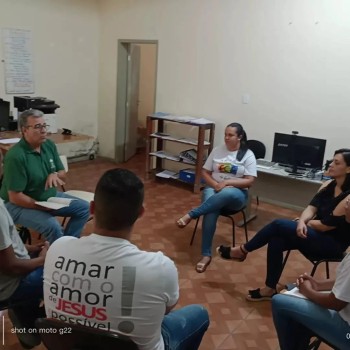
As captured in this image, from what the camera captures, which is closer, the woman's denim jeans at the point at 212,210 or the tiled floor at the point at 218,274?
Answer: the tiled floor at the point at 218,274

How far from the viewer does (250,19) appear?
4477 millimetres

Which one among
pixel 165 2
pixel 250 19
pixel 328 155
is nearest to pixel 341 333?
pixel 328 155

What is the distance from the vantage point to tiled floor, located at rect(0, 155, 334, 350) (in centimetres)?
220

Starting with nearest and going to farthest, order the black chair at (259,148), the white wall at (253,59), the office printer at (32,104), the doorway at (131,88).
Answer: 1. the white wall at (253,59)
2. the office printer at (32,104)
3. the black chair at (259,148)
4. the doorway at (131,88)

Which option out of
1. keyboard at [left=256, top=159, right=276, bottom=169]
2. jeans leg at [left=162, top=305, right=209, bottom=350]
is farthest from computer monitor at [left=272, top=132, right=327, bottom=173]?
jeans leg at [left=162, top=305, right=209, bottom=350]

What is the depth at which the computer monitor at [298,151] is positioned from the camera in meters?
3.70

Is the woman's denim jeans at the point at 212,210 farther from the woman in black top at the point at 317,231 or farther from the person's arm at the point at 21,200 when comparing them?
the person's arm at the point at 21,200

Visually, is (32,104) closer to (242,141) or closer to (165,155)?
(165,155)

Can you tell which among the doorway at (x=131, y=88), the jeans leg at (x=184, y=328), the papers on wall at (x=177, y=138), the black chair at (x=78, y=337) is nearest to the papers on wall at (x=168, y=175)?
the papers on wall at (x=177, y=138)

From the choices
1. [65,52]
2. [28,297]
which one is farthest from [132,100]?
[28,297]

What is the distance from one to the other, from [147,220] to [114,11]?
3.54 meters

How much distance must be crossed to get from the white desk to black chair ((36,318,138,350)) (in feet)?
11.6

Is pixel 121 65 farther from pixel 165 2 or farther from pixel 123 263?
pixel 123 263

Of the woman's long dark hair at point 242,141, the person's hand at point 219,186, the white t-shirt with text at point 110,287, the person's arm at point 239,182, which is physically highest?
the woman's long dark hair at point 242,141
